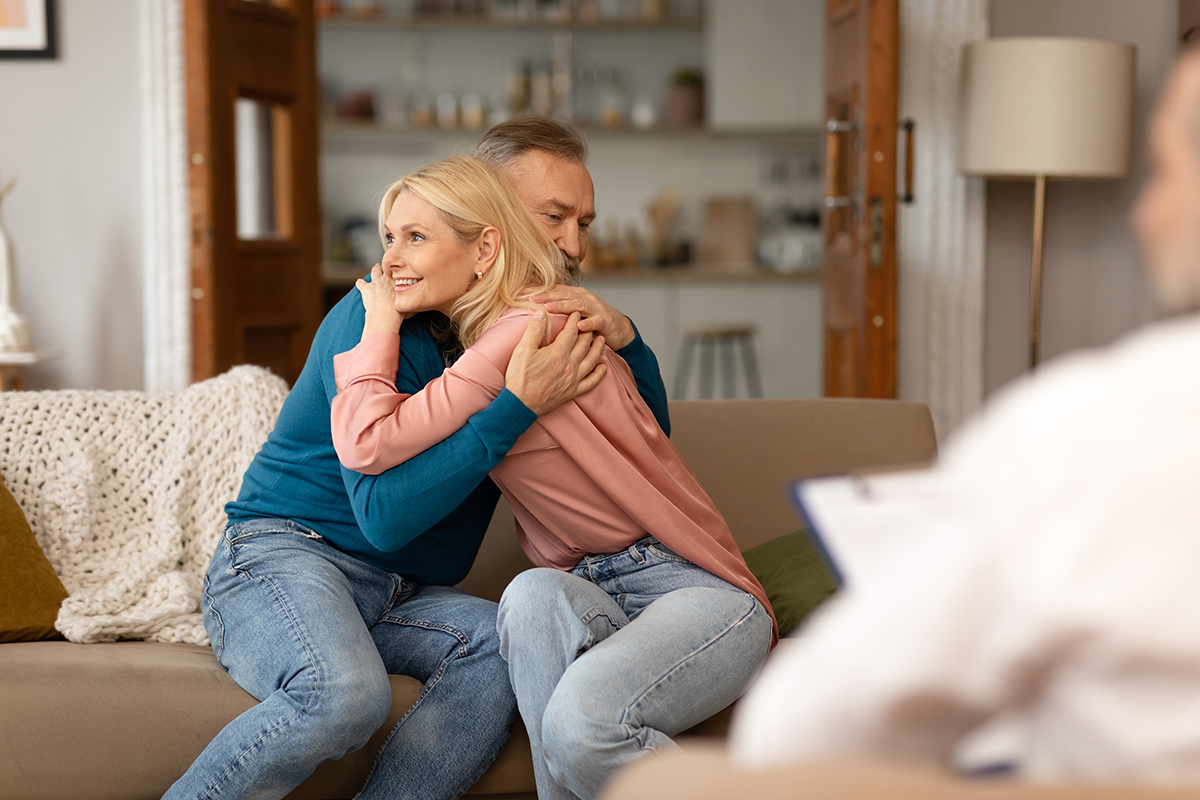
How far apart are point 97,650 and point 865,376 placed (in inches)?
83.4

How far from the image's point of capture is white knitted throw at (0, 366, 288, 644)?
1843 millimetres

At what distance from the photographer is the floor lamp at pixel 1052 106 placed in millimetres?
3000

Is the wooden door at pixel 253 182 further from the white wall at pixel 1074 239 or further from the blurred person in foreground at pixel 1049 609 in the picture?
the blurred person in foreground at pixel 1049 609

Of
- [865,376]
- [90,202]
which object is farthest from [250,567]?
[90,202]

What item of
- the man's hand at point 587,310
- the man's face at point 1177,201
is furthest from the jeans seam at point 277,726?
the man's face at point 1177,201


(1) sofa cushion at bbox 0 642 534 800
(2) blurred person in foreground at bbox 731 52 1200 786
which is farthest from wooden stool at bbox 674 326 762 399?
(2) blurred person in foreground at bbox 731 52 1200 786

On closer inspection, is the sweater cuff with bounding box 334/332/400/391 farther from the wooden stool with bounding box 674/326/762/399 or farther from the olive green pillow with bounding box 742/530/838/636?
the wooden stool with bounding box 674/326/762/399

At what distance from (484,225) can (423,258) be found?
10 centimetres

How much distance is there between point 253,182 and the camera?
3.45 m

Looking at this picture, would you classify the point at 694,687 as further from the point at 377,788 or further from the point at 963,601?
the point at 963,601

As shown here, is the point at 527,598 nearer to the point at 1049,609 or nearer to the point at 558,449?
Result: the point at 558,449

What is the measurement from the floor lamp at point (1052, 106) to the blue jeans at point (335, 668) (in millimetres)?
2191

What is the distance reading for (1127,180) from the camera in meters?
3.42

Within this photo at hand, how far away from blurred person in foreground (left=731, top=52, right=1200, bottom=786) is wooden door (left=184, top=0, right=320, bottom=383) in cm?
273
